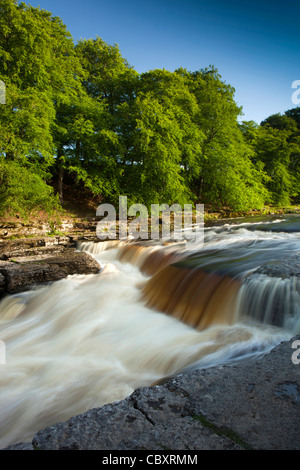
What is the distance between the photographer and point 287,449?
4.15 ft

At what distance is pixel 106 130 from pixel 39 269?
34.1 ft

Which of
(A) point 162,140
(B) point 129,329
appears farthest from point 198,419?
(A) point 162,140

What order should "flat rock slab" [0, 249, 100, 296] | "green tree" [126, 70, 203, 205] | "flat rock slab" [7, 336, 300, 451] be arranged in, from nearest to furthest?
1. "flat rock slab" [7, 336, 300, 451]
2. "flat rock slab" [0, 249, 100, 296]
3. "green tree" [126, 70, 203, 205]

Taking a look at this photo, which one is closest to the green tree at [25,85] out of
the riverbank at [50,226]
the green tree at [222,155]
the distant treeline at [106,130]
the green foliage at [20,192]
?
the distant treeline at [106,130]

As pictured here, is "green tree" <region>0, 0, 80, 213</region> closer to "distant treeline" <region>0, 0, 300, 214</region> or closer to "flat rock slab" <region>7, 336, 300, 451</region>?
"distant treeline" <region>0, 0, 300, 214</region>

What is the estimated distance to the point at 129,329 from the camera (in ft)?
14.6

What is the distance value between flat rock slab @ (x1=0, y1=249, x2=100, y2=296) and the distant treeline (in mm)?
3524

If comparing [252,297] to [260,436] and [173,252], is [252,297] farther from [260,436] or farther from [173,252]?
[173,252]

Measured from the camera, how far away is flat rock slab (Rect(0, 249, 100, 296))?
5.98 m

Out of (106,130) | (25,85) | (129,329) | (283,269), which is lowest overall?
(129,329)

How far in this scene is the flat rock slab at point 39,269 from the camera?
236 inches

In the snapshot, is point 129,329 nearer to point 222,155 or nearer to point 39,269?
point 39,269

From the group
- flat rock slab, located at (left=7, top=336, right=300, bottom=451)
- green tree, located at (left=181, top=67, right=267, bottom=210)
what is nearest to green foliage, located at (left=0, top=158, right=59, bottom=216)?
flat rock slab, located at (left=7, top=336, right=300, bottom=451)

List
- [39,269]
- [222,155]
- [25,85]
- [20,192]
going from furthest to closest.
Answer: [222,155] < [25,85] < [20,192] < [39,269]
